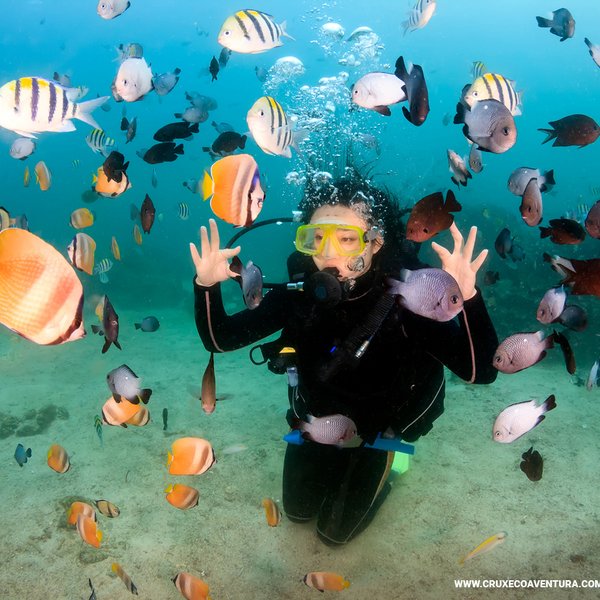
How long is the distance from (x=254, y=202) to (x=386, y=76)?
1495mm

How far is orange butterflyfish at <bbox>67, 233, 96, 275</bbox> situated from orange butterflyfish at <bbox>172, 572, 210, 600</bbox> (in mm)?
2622

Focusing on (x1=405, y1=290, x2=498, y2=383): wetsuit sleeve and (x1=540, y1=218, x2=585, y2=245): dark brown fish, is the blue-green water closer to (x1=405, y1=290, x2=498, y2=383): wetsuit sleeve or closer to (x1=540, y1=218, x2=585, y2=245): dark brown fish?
(x1=405, y1=290, x2=498, y2=383): wetsuit sleeve

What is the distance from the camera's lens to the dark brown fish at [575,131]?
3.08 meters

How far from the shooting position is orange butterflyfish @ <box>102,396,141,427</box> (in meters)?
3.46

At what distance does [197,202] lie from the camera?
57.8 meters

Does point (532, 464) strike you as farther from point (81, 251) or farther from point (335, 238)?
point (81, 251)

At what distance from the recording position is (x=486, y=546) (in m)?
3.38

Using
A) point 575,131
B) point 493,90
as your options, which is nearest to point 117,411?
point 493,90

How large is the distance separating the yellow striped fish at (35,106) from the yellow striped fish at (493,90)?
9.97 feet

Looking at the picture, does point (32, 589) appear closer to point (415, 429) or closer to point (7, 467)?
point (7, 467)

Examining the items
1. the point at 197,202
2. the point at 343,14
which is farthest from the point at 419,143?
the point at 197,202

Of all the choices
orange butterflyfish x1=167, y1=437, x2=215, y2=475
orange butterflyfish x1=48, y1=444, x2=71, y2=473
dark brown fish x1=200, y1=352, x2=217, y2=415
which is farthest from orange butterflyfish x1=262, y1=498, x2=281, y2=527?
orange butterflyfish x1=48, y1=444, x2=71, y2=473

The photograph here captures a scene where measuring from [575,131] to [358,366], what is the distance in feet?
8.39

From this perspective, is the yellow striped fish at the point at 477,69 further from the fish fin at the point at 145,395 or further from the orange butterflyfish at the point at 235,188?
the fish fin at the point at 145,395
